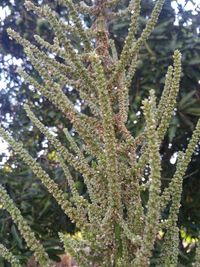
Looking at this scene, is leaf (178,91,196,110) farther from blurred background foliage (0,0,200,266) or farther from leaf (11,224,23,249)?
leaf (11,224,23,249)

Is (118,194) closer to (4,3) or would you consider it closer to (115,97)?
(115,97)

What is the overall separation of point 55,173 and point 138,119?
555mm

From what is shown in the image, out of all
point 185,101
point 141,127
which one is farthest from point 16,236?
point 185,101

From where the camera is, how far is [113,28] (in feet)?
9.29

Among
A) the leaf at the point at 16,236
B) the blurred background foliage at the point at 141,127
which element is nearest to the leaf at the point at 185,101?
the blurred background foliage at the point at 141,127

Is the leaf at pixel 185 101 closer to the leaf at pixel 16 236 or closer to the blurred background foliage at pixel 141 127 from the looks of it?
the blurred background foliage at pixel 141 127

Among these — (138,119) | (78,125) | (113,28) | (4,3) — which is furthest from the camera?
(4,3)

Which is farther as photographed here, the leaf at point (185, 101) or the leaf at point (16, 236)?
the leaf at point (185, 101)

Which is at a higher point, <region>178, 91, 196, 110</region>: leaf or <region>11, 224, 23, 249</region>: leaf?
<region>178, 91, 196, 110</region>: leaf

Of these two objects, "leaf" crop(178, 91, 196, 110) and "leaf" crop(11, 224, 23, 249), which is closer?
"leaf" crop(11, 224, 23, 249)

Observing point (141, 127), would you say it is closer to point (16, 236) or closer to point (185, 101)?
point (185, 101)

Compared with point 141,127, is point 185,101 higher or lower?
higher

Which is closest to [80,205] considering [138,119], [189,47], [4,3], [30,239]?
[30,239]

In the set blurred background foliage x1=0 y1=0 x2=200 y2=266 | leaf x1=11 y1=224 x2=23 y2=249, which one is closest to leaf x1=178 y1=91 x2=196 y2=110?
blurred background foliage x1=0 y1=0 x2=200 y2=266
